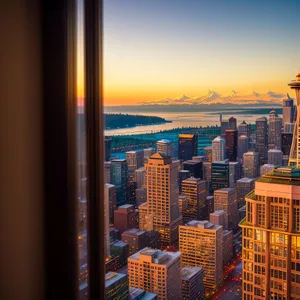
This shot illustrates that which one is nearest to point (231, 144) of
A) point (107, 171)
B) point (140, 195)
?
point (140, 195)

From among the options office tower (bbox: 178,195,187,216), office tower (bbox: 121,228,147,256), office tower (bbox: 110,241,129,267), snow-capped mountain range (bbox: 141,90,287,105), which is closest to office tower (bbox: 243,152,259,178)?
snow-capped mountain range (bbox: 141,90,287,105)

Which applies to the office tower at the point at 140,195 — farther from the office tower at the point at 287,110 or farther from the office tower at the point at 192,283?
the office tower at the point at 287,110

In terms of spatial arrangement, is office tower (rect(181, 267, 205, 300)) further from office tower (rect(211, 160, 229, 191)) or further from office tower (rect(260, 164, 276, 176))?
office tower (rect(260, 164, 276, 176))

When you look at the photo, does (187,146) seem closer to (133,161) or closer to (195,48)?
(133,161)

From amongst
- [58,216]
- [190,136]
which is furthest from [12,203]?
[190,136]

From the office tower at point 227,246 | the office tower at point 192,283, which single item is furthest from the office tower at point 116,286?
the office tower at point 227,246
